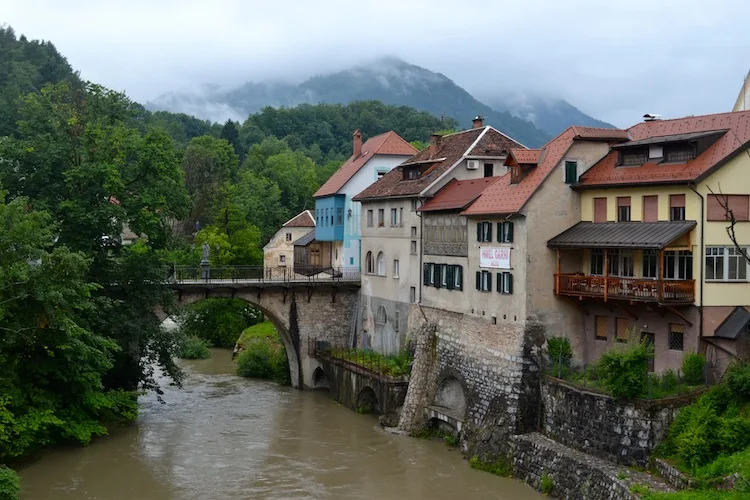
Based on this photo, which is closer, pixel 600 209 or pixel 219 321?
pixel 600 209

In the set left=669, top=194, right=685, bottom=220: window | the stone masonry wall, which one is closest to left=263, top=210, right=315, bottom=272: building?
the stone masonry wall

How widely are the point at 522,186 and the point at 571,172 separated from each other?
1.89 meters

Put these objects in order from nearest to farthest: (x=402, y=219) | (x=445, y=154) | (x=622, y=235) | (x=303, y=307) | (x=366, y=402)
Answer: (x=622, y=235) → (x=366, y=402) → (x=402, y=219) → (x=445, y=154) → (x=303, y=307)

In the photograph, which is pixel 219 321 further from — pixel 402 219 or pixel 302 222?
pixel 402 219

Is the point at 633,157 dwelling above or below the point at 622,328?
above

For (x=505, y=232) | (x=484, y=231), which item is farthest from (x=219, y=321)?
(x=505, y=232)

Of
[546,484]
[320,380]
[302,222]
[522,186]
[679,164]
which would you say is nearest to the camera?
[546,484]

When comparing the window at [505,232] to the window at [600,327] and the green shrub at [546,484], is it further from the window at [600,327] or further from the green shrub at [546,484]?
the green shrub at [546,484]

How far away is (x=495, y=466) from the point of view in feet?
102

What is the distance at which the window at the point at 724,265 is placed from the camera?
92.9 feet

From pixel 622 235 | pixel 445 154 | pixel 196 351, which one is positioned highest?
pixel 445 154

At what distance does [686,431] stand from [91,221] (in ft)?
80.8

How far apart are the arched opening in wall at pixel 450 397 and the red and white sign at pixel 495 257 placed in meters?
5.13

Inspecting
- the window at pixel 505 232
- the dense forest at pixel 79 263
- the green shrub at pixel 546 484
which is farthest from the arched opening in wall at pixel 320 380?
the green shrub at pixel 546 484
